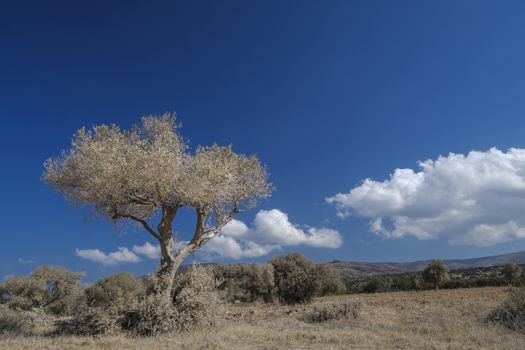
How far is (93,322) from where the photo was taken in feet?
48.0

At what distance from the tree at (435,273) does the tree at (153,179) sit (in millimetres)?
46728

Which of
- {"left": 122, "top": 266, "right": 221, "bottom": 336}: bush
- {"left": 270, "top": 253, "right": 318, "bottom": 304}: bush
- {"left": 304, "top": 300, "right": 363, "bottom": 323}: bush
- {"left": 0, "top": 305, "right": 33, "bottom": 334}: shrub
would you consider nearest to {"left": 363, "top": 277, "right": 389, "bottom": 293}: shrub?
{"left": 270, "top": 253, "right": 318, "bottom": 304}: bush

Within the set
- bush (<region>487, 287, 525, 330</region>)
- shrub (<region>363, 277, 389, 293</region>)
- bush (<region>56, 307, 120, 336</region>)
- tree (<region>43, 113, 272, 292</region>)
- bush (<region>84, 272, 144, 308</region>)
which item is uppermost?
tree (<region>43, 113, 272, 292</region>)

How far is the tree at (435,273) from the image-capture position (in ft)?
187

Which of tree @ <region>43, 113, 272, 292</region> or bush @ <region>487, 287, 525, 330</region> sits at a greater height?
tree @ <region>43, 113, 272, 292</region>

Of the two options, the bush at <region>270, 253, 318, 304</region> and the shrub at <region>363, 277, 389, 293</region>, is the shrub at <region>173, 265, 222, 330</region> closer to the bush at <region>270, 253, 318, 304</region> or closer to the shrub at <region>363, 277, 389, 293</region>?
the bush at <region>270, 253, 318, 304</region>

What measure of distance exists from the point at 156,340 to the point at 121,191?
6.41m

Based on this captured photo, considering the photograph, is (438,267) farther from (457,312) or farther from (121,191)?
(121,191)

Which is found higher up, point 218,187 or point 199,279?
point 218,187

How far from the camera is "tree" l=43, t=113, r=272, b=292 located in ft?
53.6

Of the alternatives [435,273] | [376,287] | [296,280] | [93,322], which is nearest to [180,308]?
[93,322]

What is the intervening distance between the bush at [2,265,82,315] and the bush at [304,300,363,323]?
21.3 meters

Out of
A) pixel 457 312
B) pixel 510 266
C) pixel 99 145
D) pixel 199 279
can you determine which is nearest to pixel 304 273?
pixel 457 312

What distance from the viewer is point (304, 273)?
126 ft
